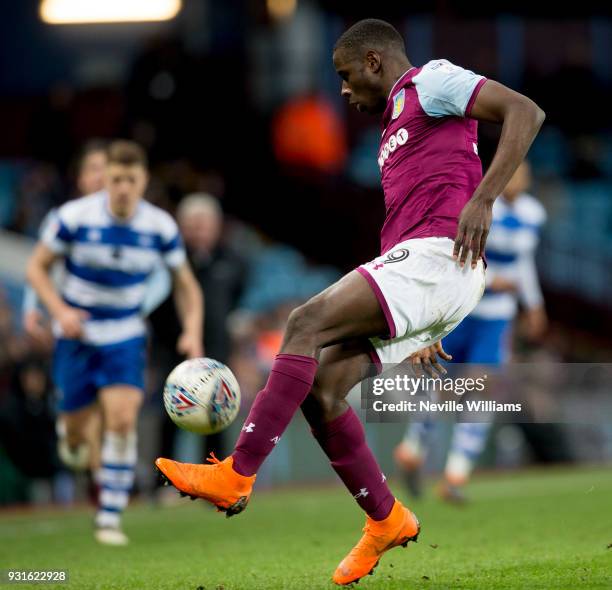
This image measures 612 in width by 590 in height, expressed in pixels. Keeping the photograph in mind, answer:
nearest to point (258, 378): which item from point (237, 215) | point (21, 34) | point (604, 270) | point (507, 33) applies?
point (237, 215)

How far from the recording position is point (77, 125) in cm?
1847

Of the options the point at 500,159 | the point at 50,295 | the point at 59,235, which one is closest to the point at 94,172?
the point at 59,235

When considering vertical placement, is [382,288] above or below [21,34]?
below

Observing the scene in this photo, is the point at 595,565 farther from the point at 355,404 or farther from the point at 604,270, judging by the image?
the point at 604,270

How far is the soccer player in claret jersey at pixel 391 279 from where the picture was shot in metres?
5.32

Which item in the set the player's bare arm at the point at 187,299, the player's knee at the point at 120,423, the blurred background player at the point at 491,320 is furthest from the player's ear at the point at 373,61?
the blurred background player at the point at 491,320

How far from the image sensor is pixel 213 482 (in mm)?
5270

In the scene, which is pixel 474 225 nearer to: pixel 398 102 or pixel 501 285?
pixel 398 102

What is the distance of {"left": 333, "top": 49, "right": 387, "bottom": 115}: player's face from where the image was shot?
571 centimetres

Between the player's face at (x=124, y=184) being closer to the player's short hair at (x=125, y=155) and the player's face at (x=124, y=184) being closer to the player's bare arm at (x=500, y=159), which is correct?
the player's short hair at (x=125, y=155)

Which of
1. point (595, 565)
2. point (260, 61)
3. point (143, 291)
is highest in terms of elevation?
point (260, 61)

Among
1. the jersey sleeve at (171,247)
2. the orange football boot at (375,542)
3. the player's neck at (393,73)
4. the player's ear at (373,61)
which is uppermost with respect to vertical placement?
the player's ear at (373,61)

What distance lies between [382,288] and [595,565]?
1683 millimetres

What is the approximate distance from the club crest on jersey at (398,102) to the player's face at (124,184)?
10.4 ft
